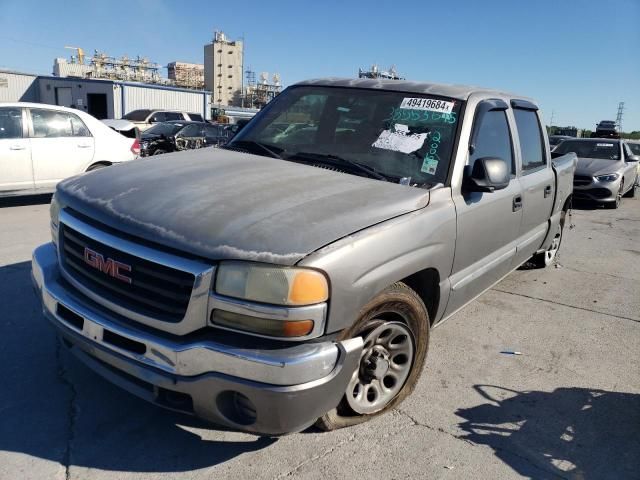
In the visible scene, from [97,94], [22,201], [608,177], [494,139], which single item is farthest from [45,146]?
[97,94]

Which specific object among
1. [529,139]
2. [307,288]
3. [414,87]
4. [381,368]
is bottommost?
[381,368]

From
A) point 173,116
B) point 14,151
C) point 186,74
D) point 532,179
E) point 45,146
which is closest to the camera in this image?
point 532,179

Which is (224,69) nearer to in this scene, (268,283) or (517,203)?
(517,203)

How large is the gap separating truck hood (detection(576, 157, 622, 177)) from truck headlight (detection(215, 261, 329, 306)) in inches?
437

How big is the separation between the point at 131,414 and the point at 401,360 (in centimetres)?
152

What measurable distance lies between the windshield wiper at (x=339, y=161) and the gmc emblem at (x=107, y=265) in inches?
58.2

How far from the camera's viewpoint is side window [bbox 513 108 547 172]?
4262 millimetres

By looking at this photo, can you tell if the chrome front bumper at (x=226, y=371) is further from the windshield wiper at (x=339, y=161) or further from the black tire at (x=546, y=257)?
the black tire at (x=546, y=257)

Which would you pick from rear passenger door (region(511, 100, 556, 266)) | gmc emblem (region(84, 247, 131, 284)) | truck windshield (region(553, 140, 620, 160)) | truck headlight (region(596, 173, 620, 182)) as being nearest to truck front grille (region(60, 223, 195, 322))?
gmc emblem (region(84, 247, 131, 284))

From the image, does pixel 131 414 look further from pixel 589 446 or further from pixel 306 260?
pixel 589 446

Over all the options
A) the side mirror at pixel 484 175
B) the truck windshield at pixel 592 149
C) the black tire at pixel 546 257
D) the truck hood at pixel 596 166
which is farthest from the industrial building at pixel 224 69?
the side mirror at pixel 484 175

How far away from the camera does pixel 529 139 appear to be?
14.7ft

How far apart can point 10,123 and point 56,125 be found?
0.67 m

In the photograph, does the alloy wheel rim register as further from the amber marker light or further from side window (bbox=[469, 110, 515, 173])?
side window (bbox=[469, 110, 515, 173])
